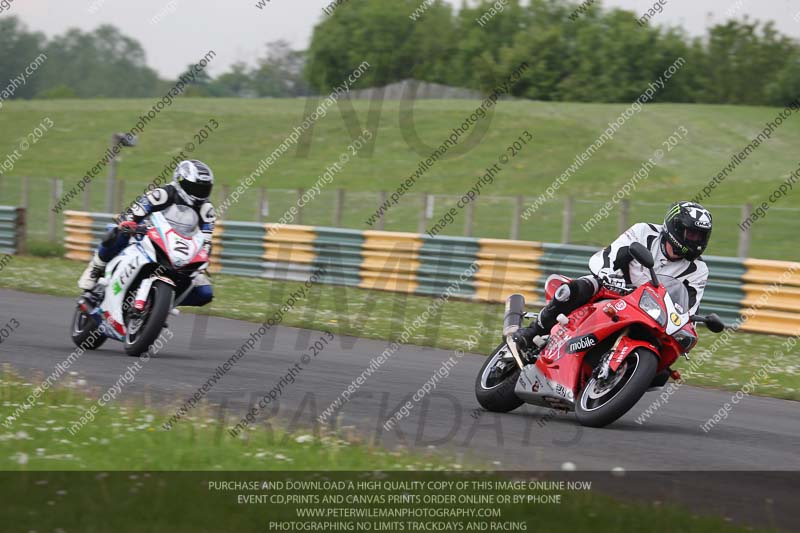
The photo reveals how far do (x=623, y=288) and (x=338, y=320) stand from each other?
7.91m

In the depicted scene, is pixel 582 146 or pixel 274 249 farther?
pixel 582 146

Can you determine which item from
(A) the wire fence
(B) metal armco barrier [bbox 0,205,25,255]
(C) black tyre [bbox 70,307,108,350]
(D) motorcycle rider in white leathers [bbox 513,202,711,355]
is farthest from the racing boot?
(B) metal armco barrier [bbox 0,205,25,255]

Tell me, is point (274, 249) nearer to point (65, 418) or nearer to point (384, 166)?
point (65, 418)

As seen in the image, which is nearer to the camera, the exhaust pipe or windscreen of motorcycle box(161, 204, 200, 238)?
the exhaust pipe

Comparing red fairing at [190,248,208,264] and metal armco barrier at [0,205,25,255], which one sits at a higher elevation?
red fairing at [190,248,208,264]

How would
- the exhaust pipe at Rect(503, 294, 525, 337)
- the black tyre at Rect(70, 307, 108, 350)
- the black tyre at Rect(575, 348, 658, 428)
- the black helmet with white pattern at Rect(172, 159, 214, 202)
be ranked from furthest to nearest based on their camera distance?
the black tyre at Rect(70, 307, 108, 350), the black helmet with white pattern at Rect(172, 159, 214, 202), the exhaust pipe at Rect(503, 294, 525, 337), the black tyre at Rect(575, 348, 658, 428)

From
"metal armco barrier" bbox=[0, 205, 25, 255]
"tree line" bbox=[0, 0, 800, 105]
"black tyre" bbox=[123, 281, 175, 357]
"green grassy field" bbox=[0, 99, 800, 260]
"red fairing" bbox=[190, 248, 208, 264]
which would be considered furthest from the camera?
"tree line" bbox=[0, 0, 800, 105]

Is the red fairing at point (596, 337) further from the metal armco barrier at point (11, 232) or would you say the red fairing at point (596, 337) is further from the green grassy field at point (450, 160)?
the metal armco barrier at point (11, 232)

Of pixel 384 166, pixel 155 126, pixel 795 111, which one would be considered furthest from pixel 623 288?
pixel 155 126

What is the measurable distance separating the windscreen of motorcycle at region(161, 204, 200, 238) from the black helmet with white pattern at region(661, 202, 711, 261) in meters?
4.71

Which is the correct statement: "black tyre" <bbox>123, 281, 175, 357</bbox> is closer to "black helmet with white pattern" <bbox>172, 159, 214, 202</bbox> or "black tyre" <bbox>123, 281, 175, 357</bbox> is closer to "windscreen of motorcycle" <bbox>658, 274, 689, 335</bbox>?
"black helmet with white pattern" <bbox>172, 159, 214, 202</bbox>

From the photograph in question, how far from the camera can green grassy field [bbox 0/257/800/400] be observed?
42.4 feet

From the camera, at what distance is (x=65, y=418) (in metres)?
7.56

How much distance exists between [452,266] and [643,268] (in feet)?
35.6
